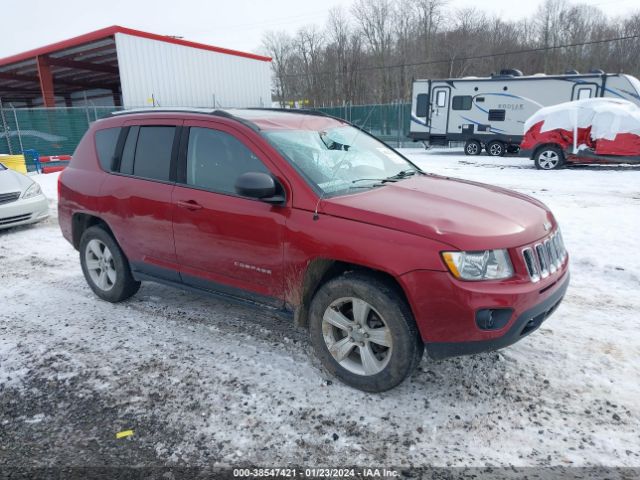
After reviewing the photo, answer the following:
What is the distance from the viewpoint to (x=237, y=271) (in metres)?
3.50

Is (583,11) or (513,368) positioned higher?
(583,11)

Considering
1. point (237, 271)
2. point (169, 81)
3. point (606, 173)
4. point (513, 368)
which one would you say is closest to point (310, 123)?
point (237, 271)

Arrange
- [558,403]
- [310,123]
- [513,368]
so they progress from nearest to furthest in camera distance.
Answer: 1. [558,403]
2. [513,368]
3. [310,123]

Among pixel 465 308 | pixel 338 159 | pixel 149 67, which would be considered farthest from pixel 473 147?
pixel 465 308

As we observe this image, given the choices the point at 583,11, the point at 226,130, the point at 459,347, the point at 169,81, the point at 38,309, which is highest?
the point at 583,11

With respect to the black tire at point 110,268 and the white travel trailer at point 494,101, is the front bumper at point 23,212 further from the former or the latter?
the white travel trailer at point 494,101

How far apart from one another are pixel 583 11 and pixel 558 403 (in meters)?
68.9

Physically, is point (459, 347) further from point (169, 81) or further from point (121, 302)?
point (169, 81)

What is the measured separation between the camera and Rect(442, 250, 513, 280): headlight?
2615mm

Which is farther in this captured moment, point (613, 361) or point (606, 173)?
point (606, 173)

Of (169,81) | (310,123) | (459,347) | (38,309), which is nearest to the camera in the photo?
(459,347)

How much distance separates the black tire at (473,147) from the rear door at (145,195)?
18533 millimetres

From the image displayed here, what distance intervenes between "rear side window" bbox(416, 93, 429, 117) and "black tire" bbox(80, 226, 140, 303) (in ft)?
62.7

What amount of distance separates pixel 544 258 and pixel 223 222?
2252mm
